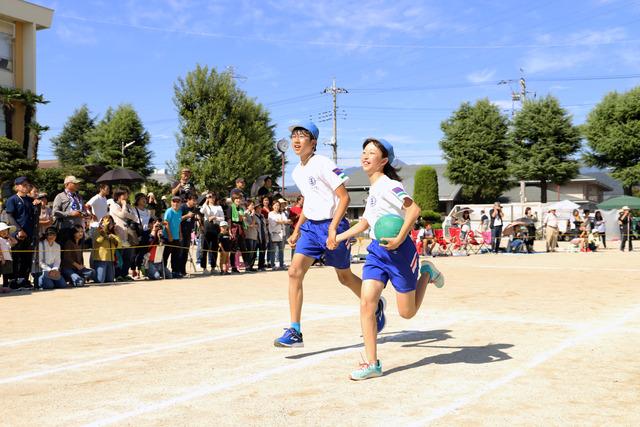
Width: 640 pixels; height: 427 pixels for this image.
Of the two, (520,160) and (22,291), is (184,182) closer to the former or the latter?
(22,291)

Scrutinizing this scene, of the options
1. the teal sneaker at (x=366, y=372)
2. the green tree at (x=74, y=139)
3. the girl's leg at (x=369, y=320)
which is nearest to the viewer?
the teal sneaker at (x=366, y=372)

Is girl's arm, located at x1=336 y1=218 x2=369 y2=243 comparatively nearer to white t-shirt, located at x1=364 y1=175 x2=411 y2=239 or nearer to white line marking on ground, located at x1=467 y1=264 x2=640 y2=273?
white t-shirt, located at x1=364 y1=175 x2=411 y2=239

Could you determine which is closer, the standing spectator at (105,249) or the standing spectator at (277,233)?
the standing spectator at (105,249)

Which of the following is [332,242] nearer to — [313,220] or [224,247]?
[313,220]

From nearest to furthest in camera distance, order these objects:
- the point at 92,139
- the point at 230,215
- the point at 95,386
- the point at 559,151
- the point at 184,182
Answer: the point at 95,386
the point at 184,182
the point at 230,215
the point at 559,151
the point at 92,139

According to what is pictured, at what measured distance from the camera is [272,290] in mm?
12023

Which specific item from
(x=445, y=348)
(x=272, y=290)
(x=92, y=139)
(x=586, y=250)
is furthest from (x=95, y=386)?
(x=92, y=139)

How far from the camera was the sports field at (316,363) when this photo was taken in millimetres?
4074

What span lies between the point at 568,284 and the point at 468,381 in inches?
342

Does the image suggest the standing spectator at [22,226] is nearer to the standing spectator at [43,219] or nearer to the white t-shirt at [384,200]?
the standing spectator at [43,219]

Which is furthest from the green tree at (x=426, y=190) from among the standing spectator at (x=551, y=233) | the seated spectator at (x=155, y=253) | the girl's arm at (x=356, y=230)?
the girl's arm at (x=356, y=230)

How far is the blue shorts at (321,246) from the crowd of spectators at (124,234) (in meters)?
7.74

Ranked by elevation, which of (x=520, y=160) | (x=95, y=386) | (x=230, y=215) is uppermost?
(x=520, y=160)

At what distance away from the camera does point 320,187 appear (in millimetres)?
A: 6262
